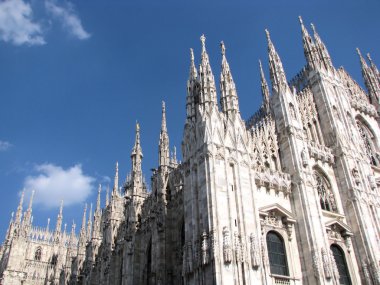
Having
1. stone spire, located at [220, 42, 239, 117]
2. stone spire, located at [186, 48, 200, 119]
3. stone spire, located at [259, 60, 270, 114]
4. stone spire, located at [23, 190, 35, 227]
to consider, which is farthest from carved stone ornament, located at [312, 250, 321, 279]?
stone spire, located at [23, 190, 35, 227]

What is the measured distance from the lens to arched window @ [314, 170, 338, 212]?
94.7 ft

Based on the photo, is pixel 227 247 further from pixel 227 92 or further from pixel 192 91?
pixel 192 91

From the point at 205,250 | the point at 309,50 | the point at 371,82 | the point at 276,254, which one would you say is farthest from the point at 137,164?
the point at 371,82

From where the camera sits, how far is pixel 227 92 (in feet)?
89.1

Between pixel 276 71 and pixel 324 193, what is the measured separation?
10247mm

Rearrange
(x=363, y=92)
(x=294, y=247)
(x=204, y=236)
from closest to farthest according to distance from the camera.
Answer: (x=204, y=236)
(x=294, y=247)
(x=363, y=92)

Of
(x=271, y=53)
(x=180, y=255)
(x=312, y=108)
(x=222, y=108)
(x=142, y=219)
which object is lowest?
(x=180, y=255)

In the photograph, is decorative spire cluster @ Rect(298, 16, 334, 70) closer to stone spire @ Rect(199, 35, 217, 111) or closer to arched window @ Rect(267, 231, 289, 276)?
stone spire @ Rect(199, 35, 217, 111)

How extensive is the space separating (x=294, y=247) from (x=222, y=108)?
9521 mm

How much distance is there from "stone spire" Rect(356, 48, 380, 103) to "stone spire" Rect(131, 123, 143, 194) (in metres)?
23.3

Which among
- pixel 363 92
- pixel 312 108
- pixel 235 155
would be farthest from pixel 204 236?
pixel 363 92

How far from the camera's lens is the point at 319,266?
2298 cm

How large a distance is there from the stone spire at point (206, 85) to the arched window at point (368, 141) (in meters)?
17.3

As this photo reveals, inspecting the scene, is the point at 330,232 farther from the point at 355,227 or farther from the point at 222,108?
the point at 222,108
